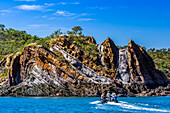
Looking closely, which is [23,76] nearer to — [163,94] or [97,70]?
[97,70]

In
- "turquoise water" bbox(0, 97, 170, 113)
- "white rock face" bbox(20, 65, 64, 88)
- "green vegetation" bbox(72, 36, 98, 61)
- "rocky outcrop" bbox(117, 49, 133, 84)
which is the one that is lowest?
"turquoise water" bbox(0, 97, 170, 113)

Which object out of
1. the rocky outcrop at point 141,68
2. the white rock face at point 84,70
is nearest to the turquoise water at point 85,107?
the white rock face at point 84,70

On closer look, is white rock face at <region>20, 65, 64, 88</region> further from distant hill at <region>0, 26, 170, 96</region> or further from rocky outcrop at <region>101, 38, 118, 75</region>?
rocky outcrop at <region>101, 38, 118, 75</region>

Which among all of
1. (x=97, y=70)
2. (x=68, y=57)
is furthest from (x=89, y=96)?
(x=68, y=57)

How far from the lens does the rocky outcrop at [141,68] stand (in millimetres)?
99256

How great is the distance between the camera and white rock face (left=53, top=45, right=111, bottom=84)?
299 feet

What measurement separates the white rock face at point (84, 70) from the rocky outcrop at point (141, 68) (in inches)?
559

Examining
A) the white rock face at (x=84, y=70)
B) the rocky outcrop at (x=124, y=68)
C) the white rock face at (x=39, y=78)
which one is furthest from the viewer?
the rocky outcrop at (x=124, y=68)

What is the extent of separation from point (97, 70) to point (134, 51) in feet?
64.9

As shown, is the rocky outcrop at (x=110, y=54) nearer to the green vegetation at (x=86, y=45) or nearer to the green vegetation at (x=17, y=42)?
the green vegetation at (x=86, y=45)

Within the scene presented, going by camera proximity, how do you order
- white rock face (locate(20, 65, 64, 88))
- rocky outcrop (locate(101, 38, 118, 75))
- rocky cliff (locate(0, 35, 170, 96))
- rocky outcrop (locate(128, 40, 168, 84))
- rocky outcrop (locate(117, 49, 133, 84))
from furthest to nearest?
rocky outcrop (locate(101, 38, 118, 75)) → rocky outcrop (locate(128, 40, 168, 84)) → rocky outcrop (locate(117, 49, 133, 84)) → rocky cliff (locate(0, 35, 170, 96)) → white rock face (locate(20, 65, 64, 88))

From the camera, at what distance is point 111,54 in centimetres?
10444

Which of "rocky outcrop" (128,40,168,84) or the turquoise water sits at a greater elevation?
"rocky outcrop" (128,40,168,84)

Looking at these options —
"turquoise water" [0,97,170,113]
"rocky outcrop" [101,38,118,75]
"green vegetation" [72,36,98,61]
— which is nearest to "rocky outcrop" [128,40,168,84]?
"rocky outcrop" [101,38,118,75]
